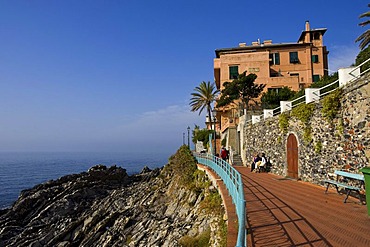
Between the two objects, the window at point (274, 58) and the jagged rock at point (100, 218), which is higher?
the window at point (274, 58)

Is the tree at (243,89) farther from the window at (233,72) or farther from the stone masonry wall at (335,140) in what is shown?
the stone masonry wall at (335,140)

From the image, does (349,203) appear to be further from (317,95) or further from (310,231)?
(317,95)

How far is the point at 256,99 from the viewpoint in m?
35.9

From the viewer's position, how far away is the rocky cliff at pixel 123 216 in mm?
11527

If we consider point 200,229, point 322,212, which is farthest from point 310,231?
point 200,229

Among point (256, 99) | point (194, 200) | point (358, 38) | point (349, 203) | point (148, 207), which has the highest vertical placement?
point (358, 38)

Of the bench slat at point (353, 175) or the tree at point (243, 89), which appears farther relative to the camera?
the tree at point (243, 89)

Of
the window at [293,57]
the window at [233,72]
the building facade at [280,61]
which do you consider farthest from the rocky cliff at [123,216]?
the window at [293,57]

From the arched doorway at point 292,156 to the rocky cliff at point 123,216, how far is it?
4492 millimetres

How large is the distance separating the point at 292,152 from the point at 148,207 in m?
11.5

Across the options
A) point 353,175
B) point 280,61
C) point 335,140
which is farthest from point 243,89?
point 353,175

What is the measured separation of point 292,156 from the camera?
1446 centimetres

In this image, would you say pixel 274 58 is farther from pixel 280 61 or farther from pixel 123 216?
pixel 123 216

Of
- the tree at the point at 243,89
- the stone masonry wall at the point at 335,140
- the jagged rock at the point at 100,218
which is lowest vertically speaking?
the jagged rock at the point at 100,218
